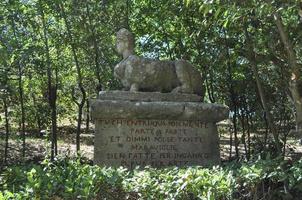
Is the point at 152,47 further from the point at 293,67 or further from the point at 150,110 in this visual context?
the point at 293,67

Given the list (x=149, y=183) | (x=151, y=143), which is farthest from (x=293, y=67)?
(x=149, y=183)

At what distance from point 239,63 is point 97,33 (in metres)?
3.17

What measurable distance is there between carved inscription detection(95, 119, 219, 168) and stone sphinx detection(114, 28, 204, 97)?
1.80 feet

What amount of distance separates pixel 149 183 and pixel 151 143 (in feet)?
9.14

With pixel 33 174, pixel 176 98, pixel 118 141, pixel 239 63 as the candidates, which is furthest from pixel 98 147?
pixel 239 63

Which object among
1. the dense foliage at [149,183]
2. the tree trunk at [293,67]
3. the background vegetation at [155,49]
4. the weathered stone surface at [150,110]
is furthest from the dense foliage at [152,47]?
the dense foliage at [149,183]

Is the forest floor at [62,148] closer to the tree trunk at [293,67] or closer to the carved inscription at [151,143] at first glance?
the carved inscription at [151,143]

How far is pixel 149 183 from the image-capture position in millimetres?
4109

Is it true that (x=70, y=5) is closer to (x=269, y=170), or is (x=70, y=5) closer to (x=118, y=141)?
(x=118, y=141)

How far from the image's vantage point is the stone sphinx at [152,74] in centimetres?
705

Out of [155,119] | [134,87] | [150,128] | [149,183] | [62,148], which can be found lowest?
[62,148]

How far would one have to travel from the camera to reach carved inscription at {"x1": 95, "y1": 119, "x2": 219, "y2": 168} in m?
6.80

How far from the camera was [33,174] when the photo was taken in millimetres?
4098

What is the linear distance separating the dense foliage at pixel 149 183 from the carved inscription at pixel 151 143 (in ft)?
7.29
